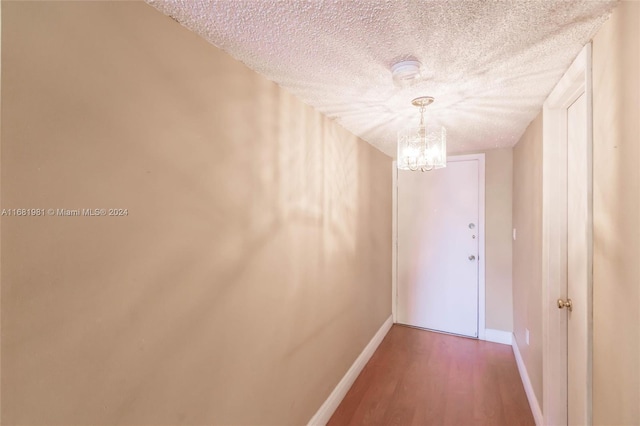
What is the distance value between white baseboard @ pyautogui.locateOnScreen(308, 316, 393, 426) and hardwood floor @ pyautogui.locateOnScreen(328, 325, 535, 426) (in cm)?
4

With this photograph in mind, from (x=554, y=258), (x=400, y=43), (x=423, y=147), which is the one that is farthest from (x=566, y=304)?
(x=400, y=43)

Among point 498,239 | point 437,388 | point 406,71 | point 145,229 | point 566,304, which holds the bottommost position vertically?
point 437,388

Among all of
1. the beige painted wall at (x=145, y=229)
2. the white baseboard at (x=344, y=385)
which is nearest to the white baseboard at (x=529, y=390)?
the white baseboard at (x=344, y=385)

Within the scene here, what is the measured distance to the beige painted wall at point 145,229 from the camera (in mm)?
680

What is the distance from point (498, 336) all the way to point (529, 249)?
1440 millimetres

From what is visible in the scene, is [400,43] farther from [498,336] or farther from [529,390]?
[498,336]

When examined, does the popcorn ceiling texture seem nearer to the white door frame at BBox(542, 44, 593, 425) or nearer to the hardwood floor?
the white door frame at BBox(542, 44, 593, 425)

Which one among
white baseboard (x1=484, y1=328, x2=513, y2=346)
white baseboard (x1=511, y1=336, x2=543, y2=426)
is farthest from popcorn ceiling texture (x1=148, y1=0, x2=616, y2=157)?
white baseboard (x1=484, y1=328, x2=513, y2=346)

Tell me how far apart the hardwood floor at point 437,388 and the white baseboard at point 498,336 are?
3.5 inches

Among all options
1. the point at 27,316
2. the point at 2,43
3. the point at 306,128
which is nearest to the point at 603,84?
the point at 306,128

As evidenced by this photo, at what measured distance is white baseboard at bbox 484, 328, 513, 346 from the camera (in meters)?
3.07

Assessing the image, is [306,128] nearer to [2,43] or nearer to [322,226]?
[322,226]

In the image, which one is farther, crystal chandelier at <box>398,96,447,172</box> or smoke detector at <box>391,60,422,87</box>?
crystal chandelier at <box>398,96,447,172</box>

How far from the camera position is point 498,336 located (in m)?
3.11
